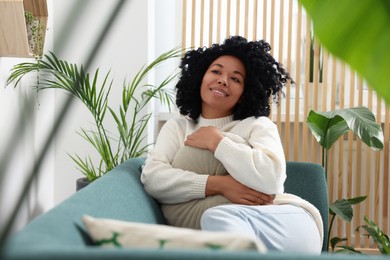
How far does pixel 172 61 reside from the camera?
511cm

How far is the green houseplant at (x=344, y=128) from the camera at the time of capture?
12.7 feet

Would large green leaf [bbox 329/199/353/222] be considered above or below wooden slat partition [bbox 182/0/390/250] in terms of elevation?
below

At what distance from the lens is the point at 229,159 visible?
264 cm

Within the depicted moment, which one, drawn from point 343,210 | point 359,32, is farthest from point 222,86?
point 359,32

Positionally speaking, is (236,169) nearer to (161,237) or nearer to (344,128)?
(161,237)

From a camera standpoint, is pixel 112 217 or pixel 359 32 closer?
pixel 359 32

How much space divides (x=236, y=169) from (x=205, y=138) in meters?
0.19

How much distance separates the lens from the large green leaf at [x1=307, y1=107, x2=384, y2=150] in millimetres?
3875

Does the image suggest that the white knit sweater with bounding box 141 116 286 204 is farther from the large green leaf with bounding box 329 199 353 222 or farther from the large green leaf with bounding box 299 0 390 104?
the large green leaf with bounding box 299 0 390 104

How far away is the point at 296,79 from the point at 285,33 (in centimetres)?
36

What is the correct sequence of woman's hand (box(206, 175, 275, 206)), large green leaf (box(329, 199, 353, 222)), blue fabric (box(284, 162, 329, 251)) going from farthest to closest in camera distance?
large green leaf (box(329, 199, 353, 222)), blue fabric (box(284, 162, 329, 251)), woman's hand (box(206, 175, 275, 206))

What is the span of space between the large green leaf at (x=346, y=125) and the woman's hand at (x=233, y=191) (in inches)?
55.1

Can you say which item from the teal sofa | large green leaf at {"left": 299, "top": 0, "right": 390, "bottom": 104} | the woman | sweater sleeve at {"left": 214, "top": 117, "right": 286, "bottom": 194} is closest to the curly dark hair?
the woman

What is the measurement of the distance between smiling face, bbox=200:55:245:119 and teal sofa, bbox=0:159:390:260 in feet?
1.31
